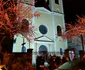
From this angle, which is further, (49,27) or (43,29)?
(49,27)

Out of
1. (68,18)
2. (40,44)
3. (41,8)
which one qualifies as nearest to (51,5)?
(41,8)

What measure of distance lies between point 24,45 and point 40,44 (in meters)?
4.14

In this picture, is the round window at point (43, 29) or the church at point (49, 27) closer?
the church at point (49, 27)

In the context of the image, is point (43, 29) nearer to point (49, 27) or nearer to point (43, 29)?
point (43, 29)

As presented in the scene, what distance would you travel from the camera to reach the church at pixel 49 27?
116 feet

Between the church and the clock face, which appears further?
the clock face

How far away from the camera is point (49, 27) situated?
38.0 m

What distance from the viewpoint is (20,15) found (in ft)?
41.3

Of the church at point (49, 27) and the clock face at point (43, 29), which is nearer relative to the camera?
the church at point (49, 27)

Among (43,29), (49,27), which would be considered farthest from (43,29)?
(49,27)

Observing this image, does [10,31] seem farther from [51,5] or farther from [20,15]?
[51,5]

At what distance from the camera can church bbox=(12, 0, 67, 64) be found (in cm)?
3541

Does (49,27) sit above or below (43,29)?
above

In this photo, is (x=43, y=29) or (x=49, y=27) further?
(x=49, y=27)
